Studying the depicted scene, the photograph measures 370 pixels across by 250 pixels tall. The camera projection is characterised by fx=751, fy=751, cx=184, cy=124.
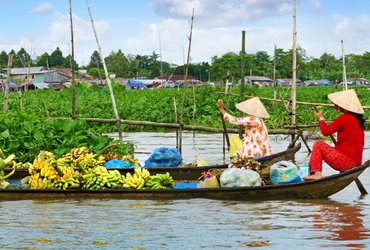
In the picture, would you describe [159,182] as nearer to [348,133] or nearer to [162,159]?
[162,159]

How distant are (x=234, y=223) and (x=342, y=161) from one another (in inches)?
62.0

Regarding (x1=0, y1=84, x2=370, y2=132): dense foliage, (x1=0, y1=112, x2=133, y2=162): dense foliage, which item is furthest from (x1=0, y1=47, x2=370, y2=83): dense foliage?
(x1=0, y1=112, x2=133, y2=162): dense foliage

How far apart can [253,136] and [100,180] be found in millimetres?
2048

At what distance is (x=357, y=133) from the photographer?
7.26 m

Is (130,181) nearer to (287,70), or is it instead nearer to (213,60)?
(287,70)

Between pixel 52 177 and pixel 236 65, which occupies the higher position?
pixel 236 65

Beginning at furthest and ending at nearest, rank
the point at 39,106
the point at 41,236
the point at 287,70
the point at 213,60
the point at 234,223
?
the point at 213,60 < the point at 287,70 < the point at 39,106 < the point at 234,223 < the point at 41,236

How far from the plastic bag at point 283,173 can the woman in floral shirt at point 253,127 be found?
1341 mm

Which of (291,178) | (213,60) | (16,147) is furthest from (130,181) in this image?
(213,60)

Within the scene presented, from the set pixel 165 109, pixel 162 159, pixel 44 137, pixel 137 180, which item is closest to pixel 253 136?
pixel 162 159

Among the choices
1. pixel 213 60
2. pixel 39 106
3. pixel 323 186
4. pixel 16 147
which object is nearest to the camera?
pixel 323 186

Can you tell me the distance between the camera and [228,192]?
7.09 meters

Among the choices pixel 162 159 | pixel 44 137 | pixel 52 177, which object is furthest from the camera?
pixel 44 137

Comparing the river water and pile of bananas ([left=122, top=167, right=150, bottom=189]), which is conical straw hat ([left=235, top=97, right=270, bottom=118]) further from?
pile of bananas ([left=122, top=167, right=150, bottom=189])
